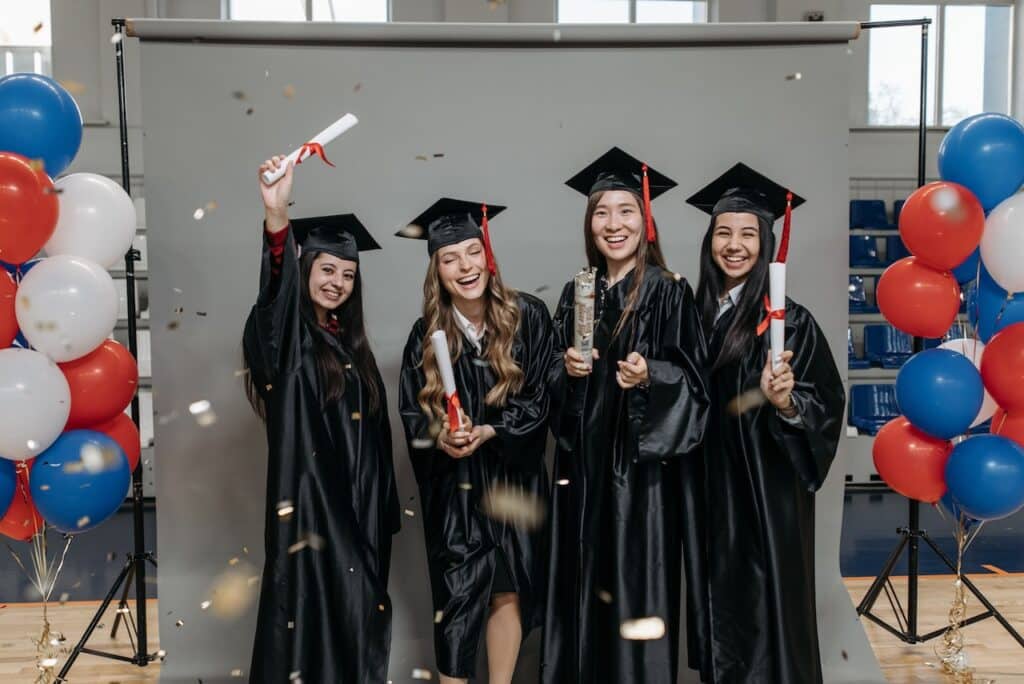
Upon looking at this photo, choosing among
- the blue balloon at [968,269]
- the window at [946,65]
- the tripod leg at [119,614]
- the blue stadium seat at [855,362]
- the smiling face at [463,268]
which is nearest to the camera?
the smiling face at [463,268]

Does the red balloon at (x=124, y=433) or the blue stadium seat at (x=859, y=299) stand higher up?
the blue stadium seat at (x=859, y=299)

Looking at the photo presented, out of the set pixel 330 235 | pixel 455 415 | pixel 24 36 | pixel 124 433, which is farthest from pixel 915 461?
pixel 24 36

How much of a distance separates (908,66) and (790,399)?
6.32 m

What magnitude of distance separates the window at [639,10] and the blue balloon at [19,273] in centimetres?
557

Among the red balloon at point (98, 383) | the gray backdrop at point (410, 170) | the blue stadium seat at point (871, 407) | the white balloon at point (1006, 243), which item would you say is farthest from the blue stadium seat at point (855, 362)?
the red balloon at point (98, 383)

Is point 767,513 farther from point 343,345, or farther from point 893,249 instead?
point 893,249

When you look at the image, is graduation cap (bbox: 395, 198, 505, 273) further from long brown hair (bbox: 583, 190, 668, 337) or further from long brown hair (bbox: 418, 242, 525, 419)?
long brown hair (bbox: 583, 190, 668, 337)

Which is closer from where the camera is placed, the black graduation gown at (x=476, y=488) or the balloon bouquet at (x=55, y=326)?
the balloon bouquet at (x=55, y=326)

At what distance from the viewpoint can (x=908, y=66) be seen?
7777 millimetres

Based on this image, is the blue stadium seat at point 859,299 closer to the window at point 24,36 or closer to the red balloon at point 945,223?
the red balloon at point 945,223

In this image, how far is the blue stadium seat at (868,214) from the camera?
24.9 ft

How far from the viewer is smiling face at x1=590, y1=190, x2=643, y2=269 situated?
280 cm

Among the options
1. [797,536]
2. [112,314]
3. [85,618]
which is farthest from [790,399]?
[85,618]

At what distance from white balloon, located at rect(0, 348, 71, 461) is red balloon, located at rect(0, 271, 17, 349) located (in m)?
0.06
